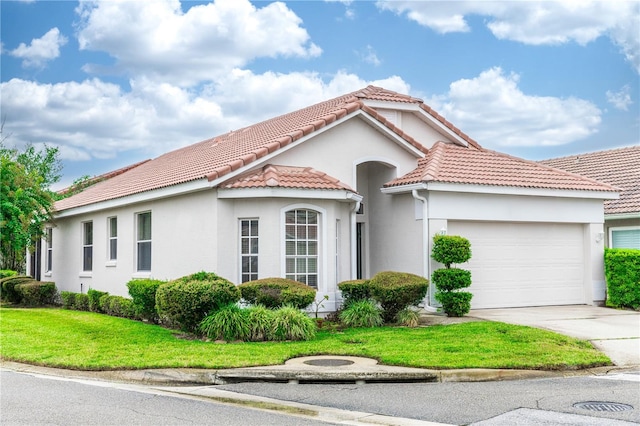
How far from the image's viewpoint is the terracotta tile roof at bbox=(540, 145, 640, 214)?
74.5 feet

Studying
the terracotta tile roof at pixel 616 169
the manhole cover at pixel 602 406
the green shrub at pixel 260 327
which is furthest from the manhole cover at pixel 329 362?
the terracotta tile roof at pixel 616 169

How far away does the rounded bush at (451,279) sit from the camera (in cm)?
1761

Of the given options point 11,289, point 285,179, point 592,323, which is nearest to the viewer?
point 592,323

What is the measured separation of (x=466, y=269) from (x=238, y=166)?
21.4 ft

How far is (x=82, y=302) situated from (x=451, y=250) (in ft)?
40.1

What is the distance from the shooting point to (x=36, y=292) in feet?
85.9

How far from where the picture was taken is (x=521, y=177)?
2042cm

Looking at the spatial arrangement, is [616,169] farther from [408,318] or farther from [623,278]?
[408,318]

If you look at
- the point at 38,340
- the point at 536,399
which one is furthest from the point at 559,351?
the point at 38,340

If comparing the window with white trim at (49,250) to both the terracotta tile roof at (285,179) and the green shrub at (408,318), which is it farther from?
the green shrub at (408,318)

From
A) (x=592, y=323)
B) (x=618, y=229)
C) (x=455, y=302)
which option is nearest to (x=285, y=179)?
(x=455, y=302)

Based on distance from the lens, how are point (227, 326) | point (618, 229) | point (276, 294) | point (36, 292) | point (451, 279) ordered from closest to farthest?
point (227, 326) → point (276, 294) → point (451, 279) → point (618, 229) → point (36, 292)

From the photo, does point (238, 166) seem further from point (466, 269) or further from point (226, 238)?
point (466, 269)

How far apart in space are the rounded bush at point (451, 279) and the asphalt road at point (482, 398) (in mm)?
6526
